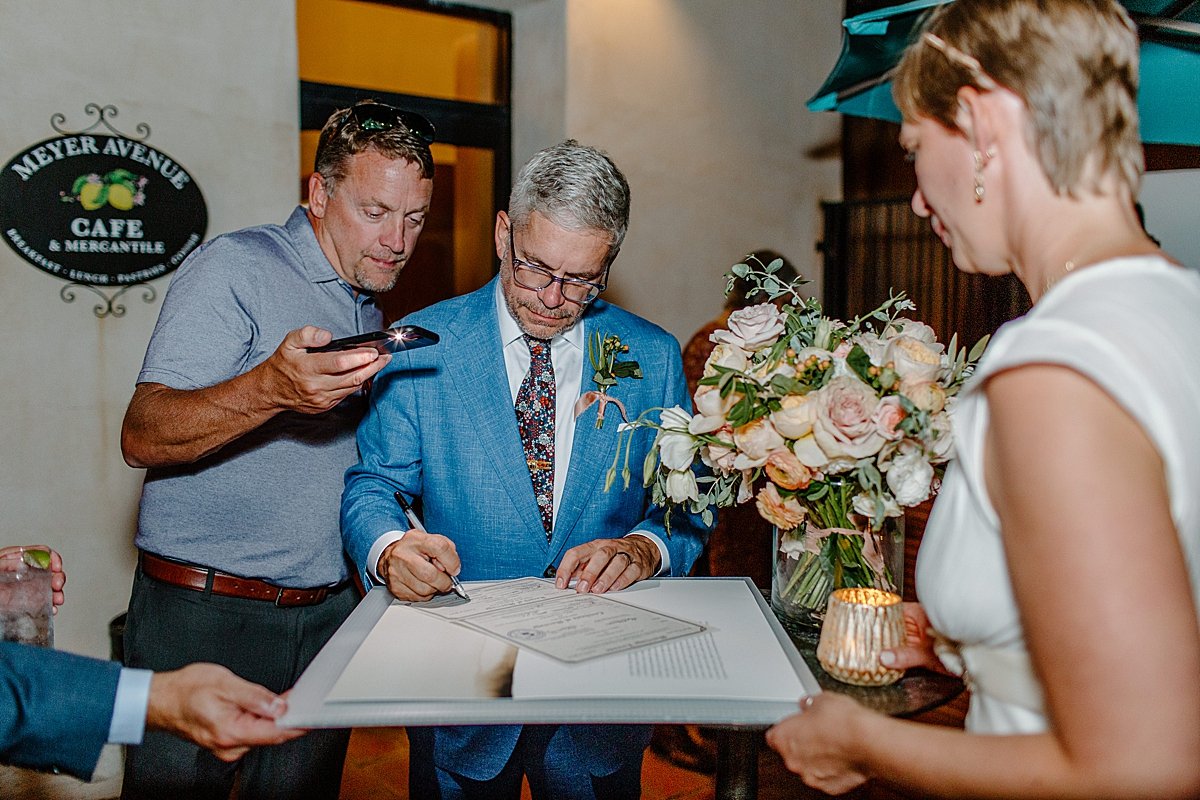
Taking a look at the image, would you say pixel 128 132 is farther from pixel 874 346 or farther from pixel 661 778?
pixel 661 778

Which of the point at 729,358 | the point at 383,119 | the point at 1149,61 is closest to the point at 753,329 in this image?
the point at 729,358

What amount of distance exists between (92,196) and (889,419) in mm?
2932

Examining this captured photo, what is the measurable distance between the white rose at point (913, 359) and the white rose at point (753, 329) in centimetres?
19

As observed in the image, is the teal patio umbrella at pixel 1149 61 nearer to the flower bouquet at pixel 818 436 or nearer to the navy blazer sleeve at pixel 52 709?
the flower bouquet at pixel 818 436

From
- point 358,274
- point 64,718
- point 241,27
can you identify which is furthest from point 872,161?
point 64,718

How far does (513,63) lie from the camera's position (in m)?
4.35

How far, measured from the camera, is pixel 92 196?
3285 millimetres

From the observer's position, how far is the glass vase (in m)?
1.57

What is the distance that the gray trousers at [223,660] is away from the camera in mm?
2203

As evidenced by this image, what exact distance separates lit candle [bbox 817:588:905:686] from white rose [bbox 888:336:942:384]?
347mm

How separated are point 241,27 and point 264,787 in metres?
2.59

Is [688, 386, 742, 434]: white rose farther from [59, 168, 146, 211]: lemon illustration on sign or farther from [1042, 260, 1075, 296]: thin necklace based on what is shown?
[59, 168, 146, 211]: lemon illustration on sign

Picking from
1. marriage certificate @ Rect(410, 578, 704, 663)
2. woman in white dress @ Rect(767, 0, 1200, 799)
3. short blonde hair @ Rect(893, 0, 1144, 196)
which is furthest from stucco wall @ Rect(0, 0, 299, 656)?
short blonde hair @ Rect(893, 0, 1144, 196)

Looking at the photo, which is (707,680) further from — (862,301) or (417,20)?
(862,301)
